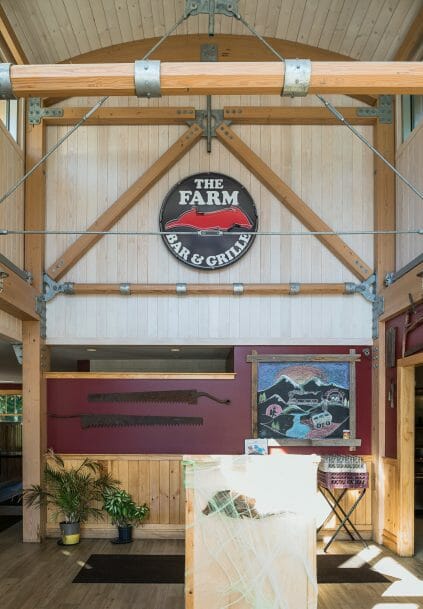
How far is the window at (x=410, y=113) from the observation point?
736cm

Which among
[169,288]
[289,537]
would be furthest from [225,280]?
[289,537]

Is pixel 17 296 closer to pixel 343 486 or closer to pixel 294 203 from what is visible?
pixel 294 203

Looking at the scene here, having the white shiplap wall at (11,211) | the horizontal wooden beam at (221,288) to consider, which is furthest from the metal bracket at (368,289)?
the white shiplap wall at (11,211)

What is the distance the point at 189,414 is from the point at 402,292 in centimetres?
272

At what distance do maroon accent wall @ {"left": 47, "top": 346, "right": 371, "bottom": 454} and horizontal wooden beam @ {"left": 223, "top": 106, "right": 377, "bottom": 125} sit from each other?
8.39 feet

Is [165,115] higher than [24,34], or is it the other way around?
[24,34]

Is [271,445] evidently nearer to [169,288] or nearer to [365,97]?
[169,288]

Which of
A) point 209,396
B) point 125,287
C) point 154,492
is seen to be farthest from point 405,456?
point 125,287

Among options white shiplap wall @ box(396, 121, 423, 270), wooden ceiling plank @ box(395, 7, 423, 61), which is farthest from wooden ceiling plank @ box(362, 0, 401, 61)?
white shiplap wall @ box(396, 121, 423, 270)

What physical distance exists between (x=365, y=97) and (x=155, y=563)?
17.8ft

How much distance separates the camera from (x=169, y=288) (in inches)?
325

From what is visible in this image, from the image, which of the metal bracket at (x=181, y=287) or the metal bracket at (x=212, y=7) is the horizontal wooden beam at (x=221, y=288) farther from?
the metal bracket at (x=212, y=7)

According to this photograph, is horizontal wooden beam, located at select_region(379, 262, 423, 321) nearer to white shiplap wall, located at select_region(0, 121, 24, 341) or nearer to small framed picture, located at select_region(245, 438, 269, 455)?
small framed picture, located at select_region(245, 438, 269, 455)

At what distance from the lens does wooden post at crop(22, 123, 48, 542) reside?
8086mm
